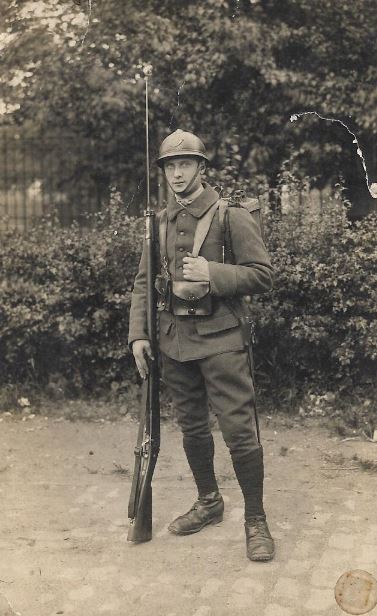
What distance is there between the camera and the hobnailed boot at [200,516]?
12.3 feet

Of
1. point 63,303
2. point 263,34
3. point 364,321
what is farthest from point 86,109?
point 364,321

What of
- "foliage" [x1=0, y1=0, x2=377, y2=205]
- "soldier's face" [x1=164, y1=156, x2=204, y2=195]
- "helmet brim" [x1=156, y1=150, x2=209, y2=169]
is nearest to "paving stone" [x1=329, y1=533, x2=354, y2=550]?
"soldier's face" [x1=164, y1=156, x2=204, y2=195]

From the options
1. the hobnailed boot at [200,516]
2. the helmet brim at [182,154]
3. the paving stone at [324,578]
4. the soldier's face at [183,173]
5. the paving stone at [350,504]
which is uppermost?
the helmet brim at [182,154]

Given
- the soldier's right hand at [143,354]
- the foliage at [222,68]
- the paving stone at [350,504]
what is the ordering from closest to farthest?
the soldier's right hand at [143,354], the paving stone at [350,504], the foliage at [222,68]

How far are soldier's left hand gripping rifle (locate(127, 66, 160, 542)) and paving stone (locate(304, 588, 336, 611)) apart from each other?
2.90 ft

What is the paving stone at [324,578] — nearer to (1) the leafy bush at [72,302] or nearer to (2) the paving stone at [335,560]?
(2) the paving stone at [335,560]

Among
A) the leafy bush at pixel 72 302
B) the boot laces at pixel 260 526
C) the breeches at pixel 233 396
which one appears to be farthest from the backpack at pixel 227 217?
the leafy bush at pixel 72 302

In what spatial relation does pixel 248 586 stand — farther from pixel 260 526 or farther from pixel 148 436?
pixel 148 436

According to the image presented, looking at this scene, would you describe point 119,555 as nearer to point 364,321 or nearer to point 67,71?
point 364,321

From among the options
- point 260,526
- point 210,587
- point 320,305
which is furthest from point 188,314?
point 320,305

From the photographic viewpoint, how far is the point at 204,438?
12.4 ft

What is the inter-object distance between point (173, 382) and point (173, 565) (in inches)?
33.9

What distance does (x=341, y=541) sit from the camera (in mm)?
3590

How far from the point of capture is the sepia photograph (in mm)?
3434
